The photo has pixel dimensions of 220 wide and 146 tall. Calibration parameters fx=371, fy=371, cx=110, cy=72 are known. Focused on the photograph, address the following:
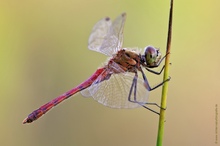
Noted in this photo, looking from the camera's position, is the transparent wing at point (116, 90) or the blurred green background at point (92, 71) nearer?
the transparent wing at point (116, 90)

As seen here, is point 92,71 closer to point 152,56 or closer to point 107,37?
point 107,37

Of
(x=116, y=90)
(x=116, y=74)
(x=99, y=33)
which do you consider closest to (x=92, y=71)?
(x=99, y=33)

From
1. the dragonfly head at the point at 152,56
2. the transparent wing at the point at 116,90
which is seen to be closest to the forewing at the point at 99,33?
the transparent wing at the point at 116,90

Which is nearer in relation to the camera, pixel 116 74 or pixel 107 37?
pixel 116 74

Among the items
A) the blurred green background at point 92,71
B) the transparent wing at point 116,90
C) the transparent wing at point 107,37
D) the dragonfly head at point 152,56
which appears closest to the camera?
the transparent wing at point 116,90

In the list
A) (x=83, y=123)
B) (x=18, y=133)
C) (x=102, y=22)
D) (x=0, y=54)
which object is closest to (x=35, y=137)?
(x=18, y=133)

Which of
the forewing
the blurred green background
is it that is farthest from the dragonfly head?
the blurred green background

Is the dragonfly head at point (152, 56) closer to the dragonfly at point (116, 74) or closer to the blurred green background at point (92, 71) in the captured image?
the dragonfly at point (116, 74)

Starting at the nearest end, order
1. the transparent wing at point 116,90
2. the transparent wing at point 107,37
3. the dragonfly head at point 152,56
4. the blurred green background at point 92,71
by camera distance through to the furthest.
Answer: the transparent wing at point 116,90, the dragonfly head at point 152,56, the transparent wing at point 107,37, the blurred green background at point 92,71

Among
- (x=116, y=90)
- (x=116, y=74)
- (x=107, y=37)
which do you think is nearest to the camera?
(x=116, y=90)
